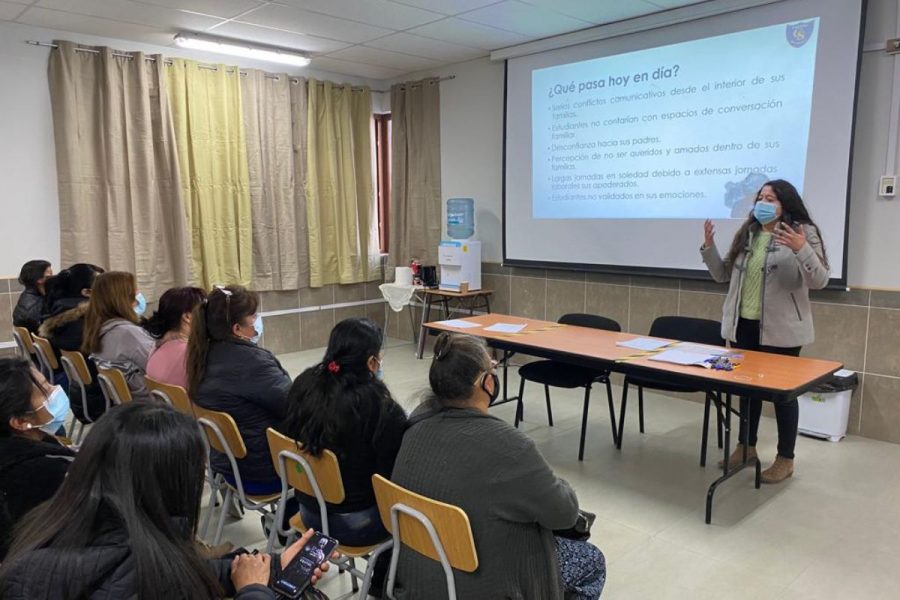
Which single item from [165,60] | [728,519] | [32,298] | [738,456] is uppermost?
[165,60]

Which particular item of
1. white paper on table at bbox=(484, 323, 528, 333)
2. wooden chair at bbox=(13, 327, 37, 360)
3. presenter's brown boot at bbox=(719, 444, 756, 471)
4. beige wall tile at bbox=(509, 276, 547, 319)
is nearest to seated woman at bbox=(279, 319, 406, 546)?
white paper on table at bbox=(484, 323, 528, 333)

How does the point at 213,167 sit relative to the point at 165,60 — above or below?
below

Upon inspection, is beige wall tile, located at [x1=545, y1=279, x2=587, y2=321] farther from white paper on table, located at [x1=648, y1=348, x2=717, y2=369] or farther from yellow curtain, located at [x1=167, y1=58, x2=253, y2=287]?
yellow curtain, located at [x1=167, y1=58, x2=253, y2=287]

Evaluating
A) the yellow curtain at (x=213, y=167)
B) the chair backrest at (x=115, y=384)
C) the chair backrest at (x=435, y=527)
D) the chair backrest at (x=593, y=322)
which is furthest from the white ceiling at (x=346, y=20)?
the chair backrest at (x=435, y=527)

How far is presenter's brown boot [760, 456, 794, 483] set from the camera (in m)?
3.28

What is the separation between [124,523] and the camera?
101 cm

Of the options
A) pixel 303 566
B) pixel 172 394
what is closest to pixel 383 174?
pixel 172 394

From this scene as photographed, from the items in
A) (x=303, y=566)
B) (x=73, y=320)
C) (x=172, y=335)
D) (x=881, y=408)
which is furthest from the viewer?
(x=881, y=408)

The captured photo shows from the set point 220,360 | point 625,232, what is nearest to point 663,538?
point 220,360

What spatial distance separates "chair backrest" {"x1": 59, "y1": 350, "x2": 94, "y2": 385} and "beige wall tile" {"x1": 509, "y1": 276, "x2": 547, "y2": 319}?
3.60 m

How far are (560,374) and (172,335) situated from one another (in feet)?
7.11

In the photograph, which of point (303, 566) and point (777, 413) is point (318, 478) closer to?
point (303, 566)

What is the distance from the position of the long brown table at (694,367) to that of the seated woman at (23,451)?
234 cm

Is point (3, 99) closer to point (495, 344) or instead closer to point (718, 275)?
point (495, 344)
